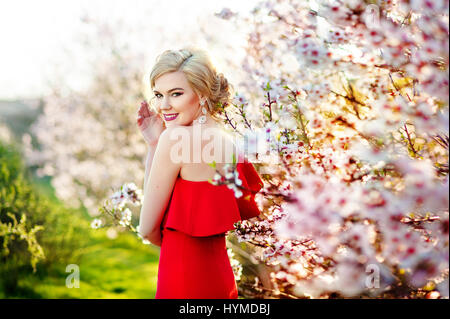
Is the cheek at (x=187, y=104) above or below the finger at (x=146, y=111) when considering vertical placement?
below

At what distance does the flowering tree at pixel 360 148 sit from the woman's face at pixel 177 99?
26cm

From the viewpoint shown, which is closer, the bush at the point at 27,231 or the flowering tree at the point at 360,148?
the flowering tree at the point at 360,148

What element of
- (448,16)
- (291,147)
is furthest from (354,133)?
(448,16)

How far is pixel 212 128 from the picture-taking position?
2.07 metres

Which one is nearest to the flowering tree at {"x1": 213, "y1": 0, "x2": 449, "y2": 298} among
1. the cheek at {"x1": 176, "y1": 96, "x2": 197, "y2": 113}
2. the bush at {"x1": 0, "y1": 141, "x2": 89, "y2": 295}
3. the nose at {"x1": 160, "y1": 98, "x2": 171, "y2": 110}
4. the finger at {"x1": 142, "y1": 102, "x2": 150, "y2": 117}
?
the cheek at {"x1": 176, "y1": 96, "x2": 197, "y2": 113}

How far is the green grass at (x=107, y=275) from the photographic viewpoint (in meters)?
4.27

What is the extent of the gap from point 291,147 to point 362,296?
3.82 ft

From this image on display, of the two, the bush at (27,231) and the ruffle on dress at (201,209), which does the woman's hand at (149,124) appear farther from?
the bush at (27,231)

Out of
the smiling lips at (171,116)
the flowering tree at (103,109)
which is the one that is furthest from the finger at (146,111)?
the flowering tree at (103,109)

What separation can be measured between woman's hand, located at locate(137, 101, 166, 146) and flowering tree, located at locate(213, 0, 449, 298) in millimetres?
425

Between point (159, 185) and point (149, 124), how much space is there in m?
0.59

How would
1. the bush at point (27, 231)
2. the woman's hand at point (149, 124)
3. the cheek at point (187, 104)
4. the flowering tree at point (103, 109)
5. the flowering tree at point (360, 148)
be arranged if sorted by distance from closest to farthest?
the flowering tree at point (360, 148) → the cheek at point (187, 104) → the woman's hand at point (149, 124) → the bush at point (27, 231) → the flowering tree at point (103, 109)

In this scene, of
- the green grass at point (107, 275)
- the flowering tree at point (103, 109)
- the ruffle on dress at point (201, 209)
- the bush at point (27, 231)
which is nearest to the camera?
the ruffle on dress at point (201, 209)

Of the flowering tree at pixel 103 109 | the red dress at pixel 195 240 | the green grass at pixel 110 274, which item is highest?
the flowering tree at pixel 103 109
